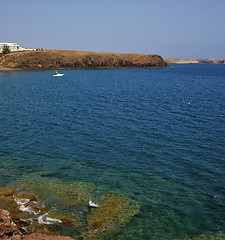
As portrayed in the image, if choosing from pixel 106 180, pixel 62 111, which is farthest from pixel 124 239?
pixel 62 111

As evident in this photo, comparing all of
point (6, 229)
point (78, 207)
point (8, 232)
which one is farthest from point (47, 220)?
point (6, 229)

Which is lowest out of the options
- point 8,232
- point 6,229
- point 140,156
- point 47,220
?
point 47,220

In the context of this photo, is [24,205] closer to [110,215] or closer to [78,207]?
[78,207]

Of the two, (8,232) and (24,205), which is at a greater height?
(8,232)

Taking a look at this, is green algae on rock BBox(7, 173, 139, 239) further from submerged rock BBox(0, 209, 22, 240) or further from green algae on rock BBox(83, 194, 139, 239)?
submerged rock BBox(0, 209, 22, 240)

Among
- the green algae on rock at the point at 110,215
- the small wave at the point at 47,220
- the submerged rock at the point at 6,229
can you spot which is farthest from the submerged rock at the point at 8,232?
the green algae on rock at the point at 110,215

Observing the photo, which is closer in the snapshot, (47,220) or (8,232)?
(8,232)

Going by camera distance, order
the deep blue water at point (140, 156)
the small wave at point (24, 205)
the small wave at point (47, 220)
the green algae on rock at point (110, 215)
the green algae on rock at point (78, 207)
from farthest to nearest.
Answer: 1. the deep blue water at point (140, 156)
2. the small wave at point (24, 205)
3. the small wave at point (47, 220)
4. the green algae on rock at point (78, 207)
5. the green algae on rock at point (110, 215)

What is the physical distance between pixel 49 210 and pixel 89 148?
13959mm

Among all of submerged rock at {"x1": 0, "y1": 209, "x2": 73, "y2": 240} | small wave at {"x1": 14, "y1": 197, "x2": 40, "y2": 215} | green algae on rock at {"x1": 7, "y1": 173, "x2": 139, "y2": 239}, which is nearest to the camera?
submerged rock at {"x1": 0, "y1": 209, "x2": 73, "y2": 240}

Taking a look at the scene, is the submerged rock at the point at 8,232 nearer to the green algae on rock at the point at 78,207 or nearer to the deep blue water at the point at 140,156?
the green algae on rock at the point at 78,207

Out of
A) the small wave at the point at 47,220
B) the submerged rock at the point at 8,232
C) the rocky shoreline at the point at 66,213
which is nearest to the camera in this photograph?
the submerged rock at the point at 8,232

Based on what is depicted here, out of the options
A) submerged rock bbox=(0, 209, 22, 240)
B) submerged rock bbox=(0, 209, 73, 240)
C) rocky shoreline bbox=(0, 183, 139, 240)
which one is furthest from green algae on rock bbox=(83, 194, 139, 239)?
submerged rock bbox=(0, 209, 22, 240)

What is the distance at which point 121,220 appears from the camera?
18141mm
